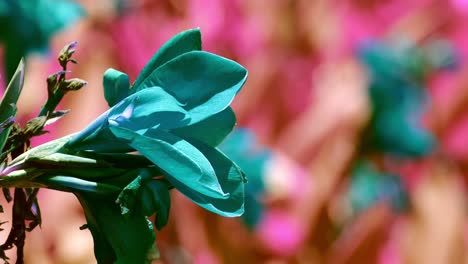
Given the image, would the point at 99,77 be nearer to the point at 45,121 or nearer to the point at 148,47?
the point at 148,47

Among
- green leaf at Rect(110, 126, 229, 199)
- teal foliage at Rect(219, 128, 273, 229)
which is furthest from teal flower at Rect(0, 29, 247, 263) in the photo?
teal foliage at Rect(219, 128, 273, 229)

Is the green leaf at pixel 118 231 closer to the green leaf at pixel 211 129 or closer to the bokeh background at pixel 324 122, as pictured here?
the green leaf at pixel 211 129

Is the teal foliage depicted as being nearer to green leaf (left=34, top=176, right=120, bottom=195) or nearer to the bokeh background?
the bokeh background

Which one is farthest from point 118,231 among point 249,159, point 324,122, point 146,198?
Result: point 324,122

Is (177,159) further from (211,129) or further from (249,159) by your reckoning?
(249,159)

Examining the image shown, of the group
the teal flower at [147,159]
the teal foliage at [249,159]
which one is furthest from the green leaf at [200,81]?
the teal foliage at [249,159]

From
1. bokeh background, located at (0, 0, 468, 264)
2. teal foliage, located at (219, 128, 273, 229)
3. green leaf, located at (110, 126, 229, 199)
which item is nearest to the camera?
green leaf, located at (110, 126, 229, 199)

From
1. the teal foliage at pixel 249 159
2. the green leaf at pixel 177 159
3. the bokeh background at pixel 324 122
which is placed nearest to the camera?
the green leaf at pixel 177 159
